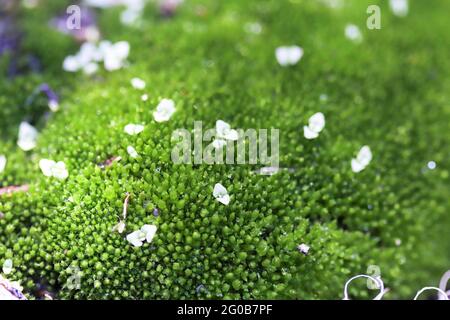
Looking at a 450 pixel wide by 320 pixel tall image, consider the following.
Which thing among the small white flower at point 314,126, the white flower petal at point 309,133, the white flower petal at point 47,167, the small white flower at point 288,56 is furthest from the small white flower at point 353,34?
the white flower petal at point 47,167

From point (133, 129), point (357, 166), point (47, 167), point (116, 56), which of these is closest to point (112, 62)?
point (116, 56)

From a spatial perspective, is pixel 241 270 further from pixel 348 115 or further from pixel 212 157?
pixel 348 115

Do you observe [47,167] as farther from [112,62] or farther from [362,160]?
[362,160]

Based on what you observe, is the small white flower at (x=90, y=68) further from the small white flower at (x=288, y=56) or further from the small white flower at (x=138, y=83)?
the small white flower at (x=288, y=56)

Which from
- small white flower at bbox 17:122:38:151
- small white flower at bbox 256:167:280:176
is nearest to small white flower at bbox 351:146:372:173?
small white flower at bbox 256:167:280:176

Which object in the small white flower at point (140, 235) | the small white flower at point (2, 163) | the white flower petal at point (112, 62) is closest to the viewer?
the small white flower at point (140, 235)
